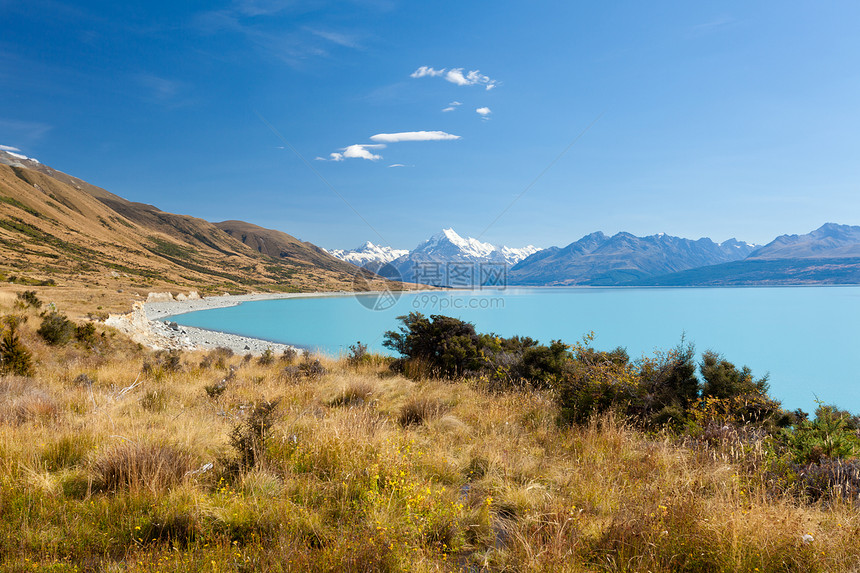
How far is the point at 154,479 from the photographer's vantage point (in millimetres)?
3062

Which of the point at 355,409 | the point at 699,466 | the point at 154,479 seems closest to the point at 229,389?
the point at 355,409

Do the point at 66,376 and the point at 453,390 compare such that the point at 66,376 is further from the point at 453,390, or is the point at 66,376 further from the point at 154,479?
the point at 453,390

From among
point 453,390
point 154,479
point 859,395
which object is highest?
point 154,479

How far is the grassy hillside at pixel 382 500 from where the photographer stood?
242cm

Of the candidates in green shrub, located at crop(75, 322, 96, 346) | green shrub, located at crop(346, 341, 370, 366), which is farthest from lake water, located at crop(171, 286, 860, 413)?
green shrub, located at crop(75, 322, 96, 346)

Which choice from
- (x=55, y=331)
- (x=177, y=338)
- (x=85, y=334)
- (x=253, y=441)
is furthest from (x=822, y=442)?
(x=177, y=338)

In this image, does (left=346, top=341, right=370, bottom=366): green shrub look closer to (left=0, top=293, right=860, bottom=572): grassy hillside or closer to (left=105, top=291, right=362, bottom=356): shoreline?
(left=0, top=293, right=860, bottom=572): grassy hillside

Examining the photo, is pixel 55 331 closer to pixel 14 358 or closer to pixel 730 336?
pixel 14 358

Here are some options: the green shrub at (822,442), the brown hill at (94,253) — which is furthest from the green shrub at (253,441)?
the brown hill at (94,253)

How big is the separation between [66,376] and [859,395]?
1187 inches

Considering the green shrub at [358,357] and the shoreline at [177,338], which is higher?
the green shrub at [358,357]

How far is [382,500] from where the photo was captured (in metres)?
2.89

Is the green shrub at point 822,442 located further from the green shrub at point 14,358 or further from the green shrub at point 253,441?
the green shrub at point 14,358

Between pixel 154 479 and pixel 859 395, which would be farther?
pixel 859 395
